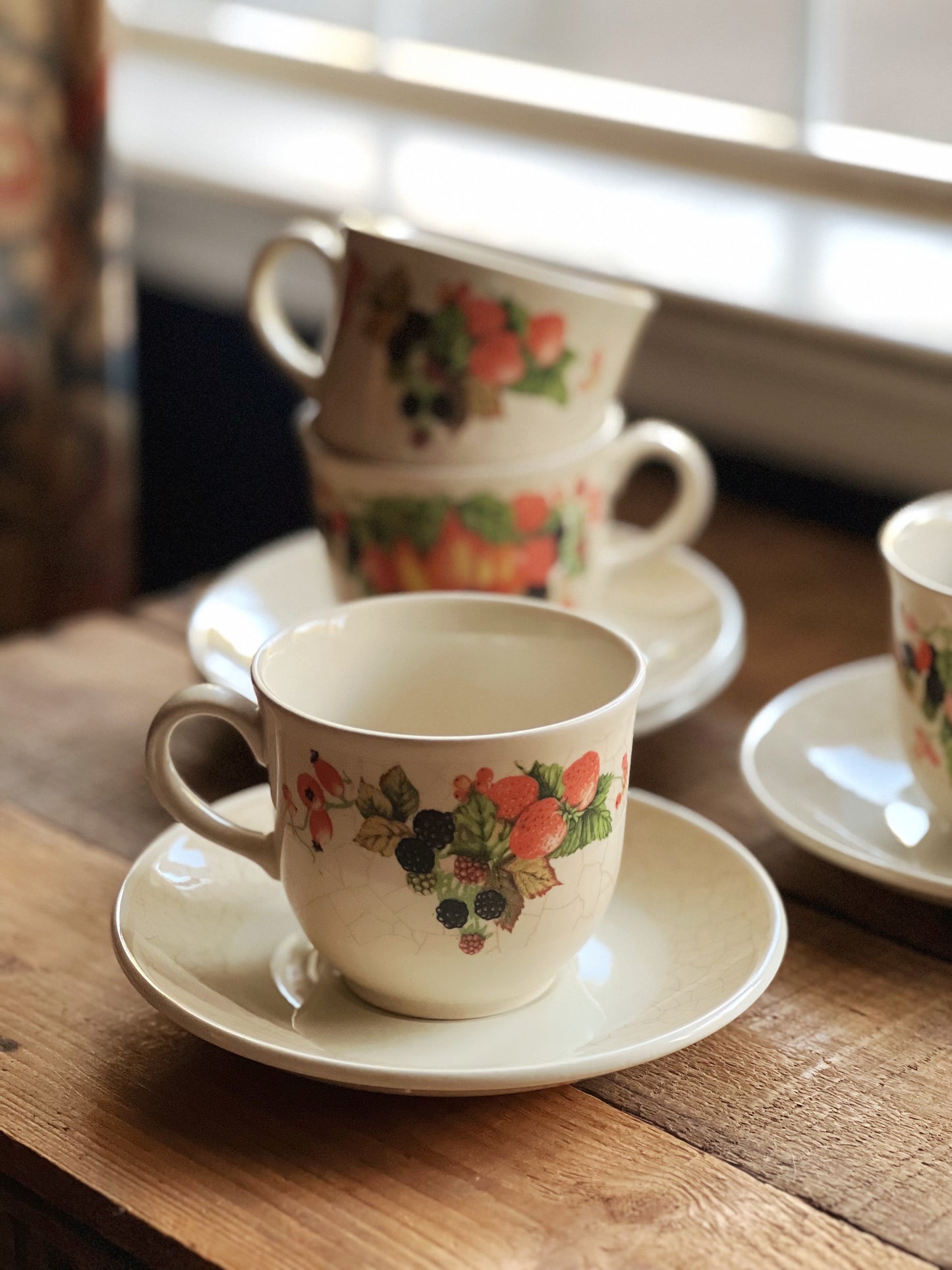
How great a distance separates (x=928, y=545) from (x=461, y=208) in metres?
0.68

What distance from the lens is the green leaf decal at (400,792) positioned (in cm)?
44

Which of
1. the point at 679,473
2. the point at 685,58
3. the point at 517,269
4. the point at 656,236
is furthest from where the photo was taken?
the point at 685,58

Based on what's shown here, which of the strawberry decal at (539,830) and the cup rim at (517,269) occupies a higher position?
the cup rim at (517,269)

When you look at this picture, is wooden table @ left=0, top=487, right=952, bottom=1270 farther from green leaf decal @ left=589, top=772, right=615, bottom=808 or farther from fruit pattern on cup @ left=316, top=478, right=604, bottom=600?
fruit pattern on cup @ left=316, top=478, right=604, bottom=600

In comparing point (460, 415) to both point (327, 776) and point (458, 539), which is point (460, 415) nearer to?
point (458, 539)

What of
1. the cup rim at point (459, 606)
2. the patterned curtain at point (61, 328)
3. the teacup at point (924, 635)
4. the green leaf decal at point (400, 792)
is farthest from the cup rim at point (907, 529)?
the patterned curtain at point (61, 328)

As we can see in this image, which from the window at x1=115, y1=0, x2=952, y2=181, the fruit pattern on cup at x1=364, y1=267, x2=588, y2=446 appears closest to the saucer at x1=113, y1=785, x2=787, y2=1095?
the fruit pattern on cup at x1=364, y1=267, x2=588, y2=446

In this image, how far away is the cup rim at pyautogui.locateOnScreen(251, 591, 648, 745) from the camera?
0.44 metres

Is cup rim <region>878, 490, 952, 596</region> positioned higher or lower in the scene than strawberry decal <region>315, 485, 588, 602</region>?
higher

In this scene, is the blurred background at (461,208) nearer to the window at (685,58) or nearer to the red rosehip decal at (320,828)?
the window at (685,58)

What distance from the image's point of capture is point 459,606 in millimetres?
542

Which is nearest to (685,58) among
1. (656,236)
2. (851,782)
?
(656,236)

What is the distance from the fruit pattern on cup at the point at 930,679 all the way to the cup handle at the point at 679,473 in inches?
8.9

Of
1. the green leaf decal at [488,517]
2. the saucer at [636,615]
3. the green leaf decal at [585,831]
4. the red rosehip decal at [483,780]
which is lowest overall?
the saucer at [636,615]
